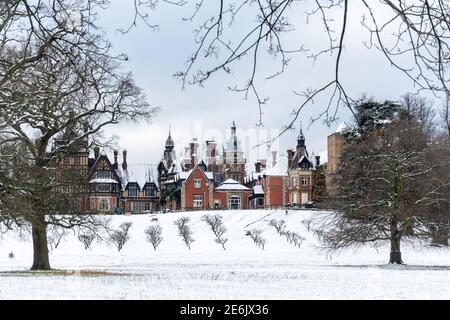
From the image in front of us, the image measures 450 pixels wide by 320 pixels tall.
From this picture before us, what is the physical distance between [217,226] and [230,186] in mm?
22704

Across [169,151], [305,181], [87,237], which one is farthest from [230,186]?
[87,237]

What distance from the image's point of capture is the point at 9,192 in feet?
66.5

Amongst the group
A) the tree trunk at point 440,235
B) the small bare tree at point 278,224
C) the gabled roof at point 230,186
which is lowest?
the small bare tree at point 278,224

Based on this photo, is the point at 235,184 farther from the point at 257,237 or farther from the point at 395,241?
the point at 395,241

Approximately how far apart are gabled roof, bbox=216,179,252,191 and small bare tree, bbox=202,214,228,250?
16.3 m

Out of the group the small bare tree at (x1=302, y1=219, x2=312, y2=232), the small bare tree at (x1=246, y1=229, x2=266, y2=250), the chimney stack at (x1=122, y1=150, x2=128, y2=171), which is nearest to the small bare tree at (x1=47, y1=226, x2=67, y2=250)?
the small bare tree at (x1=246, y1=229, x2=266, y2=250)

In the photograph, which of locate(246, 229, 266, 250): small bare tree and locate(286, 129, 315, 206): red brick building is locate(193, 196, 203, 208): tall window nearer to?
locate(286, 129, 315, 206): red brick building

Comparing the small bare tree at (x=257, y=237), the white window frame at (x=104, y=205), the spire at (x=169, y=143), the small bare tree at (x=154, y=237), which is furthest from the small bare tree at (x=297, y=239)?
the spire at (x=169, y=143)

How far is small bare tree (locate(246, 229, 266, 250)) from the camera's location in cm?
5600

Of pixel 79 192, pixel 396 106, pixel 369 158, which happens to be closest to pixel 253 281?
pixel 79 192

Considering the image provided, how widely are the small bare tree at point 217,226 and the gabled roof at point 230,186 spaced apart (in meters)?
16.3

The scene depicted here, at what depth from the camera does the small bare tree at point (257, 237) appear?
56000 millimetres

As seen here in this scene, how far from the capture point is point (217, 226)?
64.2 meters

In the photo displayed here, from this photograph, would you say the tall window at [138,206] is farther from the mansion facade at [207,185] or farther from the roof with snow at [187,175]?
the roof with snow at [187,175]
